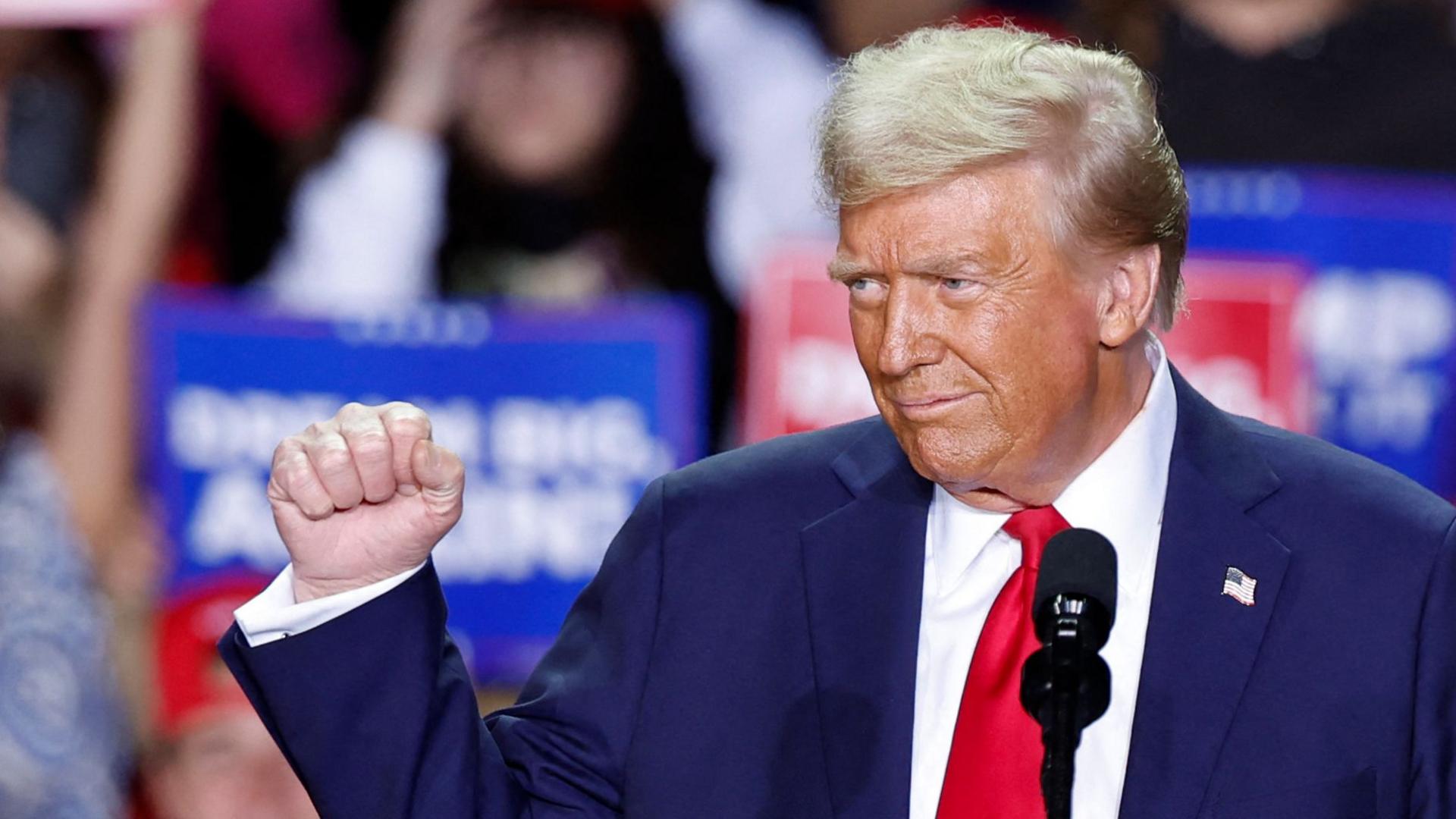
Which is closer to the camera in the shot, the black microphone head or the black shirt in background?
the black microphone head

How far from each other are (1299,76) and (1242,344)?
0.89 metres

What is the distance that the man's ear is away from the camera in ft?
6.15

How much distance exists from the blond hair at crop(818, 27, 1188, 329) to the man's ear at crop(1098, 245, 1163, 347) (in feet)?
0.06

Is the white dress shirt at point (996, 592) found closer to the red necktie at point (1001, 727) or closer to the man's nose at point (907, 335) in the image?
the red necktie at point (1001, 727)

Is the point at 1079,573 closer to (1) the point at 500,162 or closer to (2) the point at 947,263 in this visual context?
(2) the point at 947,263

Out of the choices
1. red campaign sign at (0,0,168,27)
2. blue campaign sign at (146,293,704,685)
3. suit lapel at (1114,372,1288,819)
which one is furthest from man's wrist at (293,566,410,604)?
red campaign sign at (0,0,168,27)

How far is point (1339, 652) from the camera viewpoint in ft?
5.74

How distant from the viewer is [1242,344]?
13.0 feet

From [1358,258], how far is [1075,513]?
2.70 metres

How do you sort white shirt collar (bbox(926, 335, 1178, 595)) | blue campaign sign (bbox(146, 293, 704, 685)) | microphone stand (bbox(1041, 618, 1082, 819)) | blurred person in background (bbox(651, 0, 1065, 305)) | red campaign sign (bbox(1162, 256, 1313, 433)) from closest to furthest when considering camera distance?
microphone stand (bbox(1041, 618, 1082, 819)) < white shirt collar (bbox(926, 335, 1178, 595)) < red campaign sign (bbox(1162, 256, 1313, 433)) < blue campaign sign (bbox(146, 293, 704, 685)) < blurred person in background (bbox(651, 0, 1065, 305))

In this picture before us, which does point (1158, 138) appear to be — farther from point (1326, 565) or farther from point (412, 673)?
Answer: point (412, 673)

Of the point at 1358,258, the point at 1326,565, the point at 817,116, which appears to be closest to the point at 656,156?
the point at 1358,258

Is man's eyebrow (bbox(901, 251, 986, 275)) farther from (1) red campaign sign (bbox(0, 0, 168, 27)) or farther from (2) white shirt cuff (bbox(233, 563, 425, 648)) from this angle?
(1) red campaign sign (bbox(0, 0, 168, 27))

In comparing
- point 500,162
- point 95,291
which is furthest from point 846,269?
point 95,291
